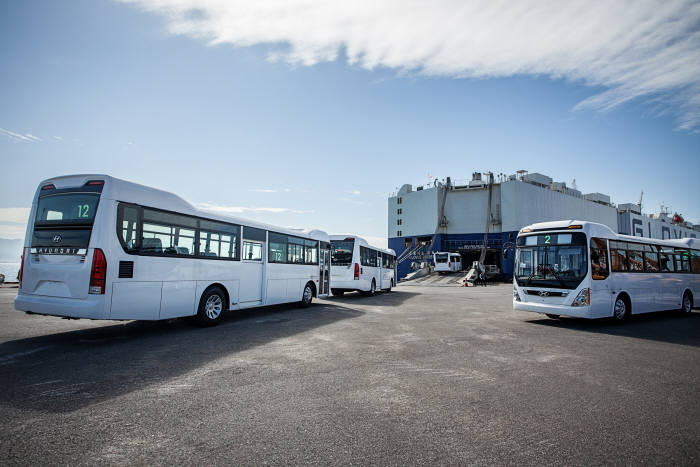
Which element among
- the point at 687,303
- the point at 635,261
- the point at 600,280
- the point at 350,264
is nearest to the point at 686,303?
the point at 687,303

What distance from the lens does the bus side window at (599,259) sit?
390 inches

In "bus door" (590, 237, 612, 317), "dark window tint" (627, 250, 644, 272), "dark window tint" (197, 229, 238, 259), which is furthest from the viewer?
"dark window tint" (627, 250, 644, 272)

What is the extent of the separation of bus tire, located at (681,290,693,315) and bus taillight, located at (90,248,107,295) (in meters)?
17.2

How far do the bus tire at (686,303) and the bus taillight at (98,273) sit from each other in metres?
17.2

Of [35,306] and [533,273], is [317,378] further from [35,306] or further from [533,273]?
[533,273]

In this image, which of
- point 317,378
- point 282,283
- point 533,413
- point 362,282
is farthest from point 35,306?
point 362,282

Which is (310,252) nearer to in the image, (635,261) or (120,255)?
(120,255)

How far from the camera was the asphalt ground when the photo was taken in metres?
2.94

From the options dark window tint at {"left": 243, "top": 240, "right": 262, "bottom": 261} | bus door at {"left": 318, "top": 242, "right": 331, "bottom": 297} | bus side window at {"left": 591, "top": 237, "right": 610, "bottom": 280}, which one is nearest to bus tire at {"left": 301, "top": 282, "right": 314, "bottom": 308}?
bus door at {"left": 318, "top": 242, "right": 331, "bottom": 297}

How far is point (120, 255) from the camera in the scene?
6918mm

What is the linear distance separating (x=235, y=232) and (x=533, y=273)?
8.26m

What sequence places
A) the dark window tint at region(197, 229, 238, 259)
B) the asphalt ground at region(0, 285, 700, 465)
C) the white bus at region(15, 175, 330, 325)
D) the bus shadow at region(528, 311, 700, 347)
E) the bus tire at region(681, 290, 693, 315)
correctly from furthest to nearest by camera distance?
the bus tire at region(681, 290, 693, 315)
the dark window tint at region(197, 229, 238, 259)
the bus shadow at region(528, 311, 700, 347)
the white bus at region(15, 175, 330, 325)
the asphalt ground at region(0, 285, 700, 465)

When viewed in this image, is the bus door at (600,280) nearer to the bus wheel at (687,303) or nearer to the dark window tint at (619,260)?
the dark window tint at (619,260)

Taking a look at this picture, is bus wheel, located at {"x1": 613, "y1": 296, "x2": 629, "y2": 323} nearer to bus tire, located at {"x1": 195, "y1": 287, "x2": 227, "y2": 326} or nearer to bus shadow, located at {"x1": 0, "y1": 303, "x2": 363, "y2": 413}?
bus shadow, located at {"x1": 0, "y1": 303, "x2": 363, "y2": 413}
